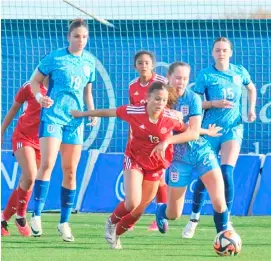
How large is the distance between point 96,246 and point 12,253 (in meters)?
1.12

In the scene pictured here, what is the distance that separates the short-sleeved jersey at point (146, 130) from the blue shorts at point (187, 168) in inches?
5.0

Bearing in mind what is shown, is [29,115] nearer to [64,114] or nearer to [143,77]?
[64,114]

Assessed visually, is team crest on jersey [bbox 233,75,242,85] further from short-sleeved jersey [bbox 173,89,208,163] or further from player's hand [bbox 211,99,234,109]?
short-sleeved jersey [bbox 173,89,208,163]

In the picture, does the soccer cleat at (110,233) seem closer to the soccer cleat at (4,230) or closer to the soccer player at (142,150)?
the soccer player at (142,150)

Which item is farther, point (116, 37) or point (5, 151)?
point (116, 37)

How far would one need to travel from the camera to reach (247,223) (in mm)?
13711

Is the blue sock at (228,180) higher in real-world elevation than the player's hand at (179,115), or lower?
lower

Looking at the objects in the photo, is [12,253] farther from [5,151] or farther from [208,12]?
[208,12]

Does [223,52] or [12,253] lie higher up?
[223,52]

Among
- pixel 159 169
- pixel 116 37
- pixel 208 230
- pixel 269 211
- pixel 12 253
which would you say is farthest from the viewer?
pixel 116 37

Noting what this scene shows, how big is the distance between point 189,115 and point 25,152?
243 cm

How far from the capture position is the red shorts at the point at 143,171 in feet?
32.3

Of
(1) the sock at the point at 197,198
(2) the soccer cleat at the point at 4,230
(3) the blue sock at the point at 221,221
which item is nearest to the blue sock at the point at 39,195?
(2) the soccer cleat at the point at 4,230

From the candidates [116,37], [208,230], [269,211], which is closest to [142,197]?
[208,230]
